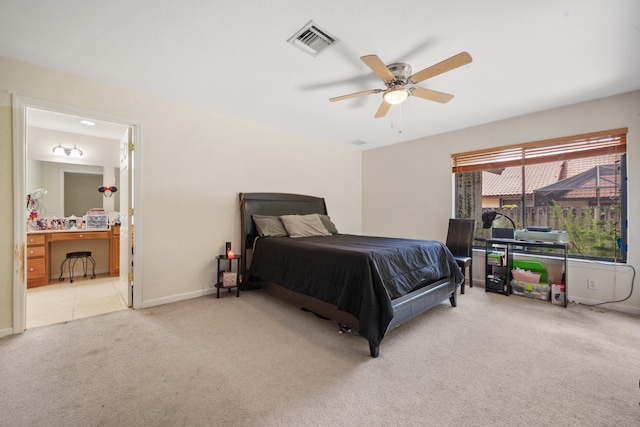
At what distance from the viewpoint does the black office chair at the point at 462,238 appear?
153 inches

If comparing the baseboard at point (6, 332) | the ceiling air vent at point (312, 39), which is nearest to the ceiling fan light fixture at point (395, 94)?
the ceiling air vent at point (312, 39)

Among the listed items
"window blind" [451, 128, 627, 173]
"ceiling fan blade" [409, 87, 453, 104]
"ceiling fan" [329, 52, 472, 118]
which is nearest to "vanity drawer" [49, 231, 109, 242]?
"ceiling fan" [329, 52, 472, 118]

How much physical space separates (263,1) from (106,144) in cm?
456

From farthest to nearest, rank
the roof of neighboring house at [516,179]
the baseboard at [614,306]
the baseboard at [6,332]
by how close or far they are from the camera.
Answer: the roof of neighboring house at [516,179], the baseboard at [614,306], the baseboard at [6,332]

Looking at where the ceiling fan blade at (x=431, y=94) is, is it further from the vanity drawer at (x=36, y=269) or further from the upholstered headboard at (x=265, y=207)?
the vanity drawer at (x=36, y=269)

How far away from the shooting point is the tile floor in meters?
2.73

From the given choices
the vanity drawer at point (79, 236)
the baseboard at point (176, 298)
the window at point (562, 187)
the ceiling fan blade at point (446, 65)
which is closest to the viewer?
the ceiling fan blade at point (446, 65)

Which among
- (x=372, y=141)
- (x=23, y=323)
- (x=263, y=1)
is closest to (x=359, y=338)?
(x=263, y=1)

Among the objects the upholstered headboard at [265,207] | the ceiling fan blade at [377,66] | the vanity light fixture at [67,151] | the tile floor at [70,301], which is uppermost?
the ceiling fan blade at [377,66]

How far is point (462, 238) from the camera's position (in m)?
3.98

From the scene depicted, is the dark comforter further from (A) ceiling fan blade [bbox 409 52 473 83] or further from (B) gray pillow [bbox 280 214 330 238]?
(A) ceiling fan blade [bbox 409 52 473 83]

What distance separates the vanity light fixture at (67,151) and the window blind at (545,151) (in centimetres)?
637

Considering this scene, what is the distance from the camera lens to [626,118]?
9.71 ft

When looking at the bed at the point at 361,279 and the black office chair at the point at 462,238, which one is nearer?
the bed at the point at 361,279
